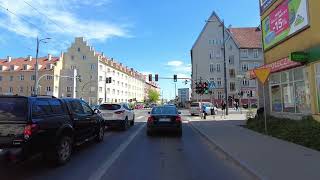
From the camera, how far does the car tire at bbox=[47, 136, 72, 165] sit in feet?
30.2

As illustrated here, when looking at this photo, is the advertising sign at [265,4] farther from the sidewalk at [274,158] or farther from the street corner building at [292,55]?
the sidewalk at [274,158]

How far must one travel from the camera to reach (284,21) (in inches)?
779

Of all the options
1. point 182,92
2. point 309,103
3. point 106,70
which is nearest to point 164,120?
point 309,103

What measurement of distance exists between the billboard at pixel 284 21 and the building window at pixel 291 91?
199cm

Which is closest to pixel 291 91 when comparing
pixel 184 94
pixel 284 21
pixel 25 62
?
pixel 284 21

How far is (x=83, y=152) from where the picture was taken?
11.7 metres

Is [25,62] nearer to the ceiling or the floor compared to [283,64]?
nearer to the ceiling

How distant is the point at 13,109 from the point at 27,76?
9806cm

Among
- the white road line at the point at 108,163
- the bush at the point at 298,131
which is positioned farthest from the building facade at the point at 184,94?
the white road line at the point at 108,163

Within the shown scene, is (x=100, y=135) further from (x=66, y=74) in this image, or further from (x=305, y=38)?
(x=66, y=74)

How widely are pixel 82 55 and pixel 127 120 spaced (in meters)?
82.0

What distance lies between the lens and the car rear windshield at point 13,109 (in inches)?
333

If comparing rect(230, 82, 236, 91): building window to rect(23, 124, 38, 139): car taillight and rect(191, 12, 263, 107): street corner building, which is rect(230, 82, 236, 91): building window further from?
rect(23, 124, 38, 139): car taillight

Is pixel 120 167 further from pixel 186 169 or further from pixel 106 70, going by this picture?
pixel 106 70
